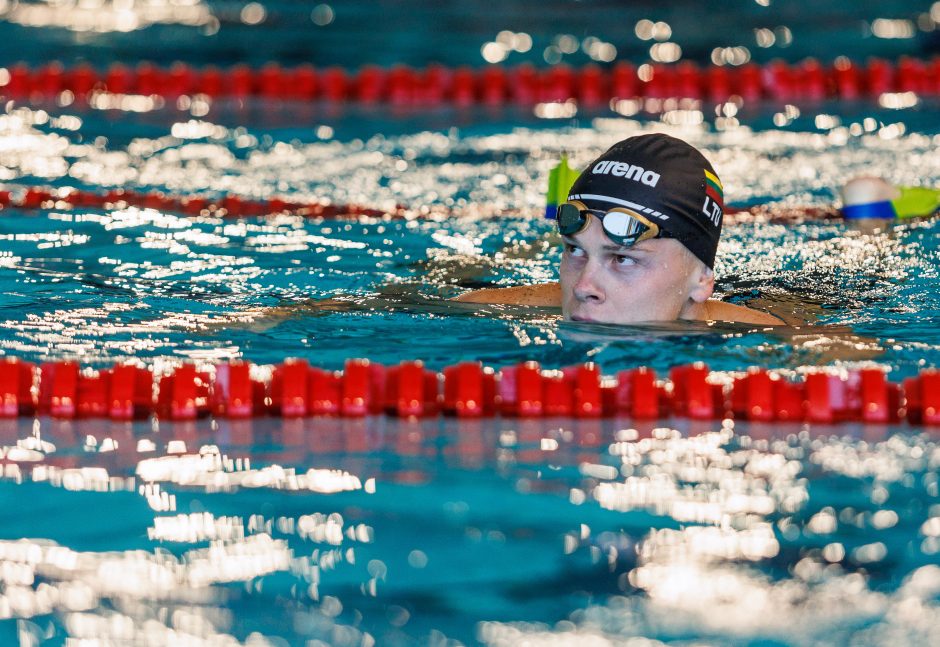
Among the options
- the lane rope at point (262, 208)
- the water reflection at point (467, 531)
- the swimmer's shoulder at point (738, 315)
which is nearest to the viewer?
the water reflection at point (467, 531)

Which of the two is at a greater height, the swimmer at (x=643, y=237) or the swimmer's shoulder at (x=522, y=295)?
the swimmer at (x=643, y=237)

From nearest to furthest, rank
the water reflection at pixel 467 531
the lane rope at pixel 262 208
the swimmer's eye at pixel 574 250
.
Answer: the water reflection at pixel 467 531 < the swimmer's eye at pixel 574 250 < the lane rope at pixel 262 208

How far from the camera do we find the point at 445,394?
129 inches

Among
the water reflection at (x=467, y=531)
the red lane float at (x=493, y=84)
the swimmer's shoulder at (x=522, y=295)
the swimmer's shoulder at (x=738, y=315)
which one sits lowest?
the water reflection at (x=467, y=531)

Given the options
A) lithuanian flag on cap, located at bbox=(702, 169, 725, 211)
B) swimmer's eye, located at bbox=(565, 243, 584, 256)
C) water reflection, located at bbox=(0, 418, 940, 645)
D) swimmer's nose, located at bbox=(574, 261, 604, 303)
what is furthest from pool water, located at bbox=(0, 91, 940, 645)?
lithuanian flag on cap, located at bbox=(702, 169, 725, 211)

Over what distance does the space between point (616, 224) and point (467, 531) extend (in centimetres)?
133

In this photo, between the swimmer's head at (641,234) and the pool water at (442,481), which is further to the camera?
the swimmer's head at (641,234)

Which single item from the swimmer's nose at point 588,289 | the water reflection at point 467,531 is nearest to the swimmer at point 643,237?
the swimmer's nose at point 588,289

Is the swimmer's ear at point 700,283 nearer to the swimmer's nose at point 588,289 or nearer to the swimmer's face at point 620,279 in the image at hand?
the swimmer's face at point 620,279

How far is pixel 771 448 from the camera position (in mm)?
3029

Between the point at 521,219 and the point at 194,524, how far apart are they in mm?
3135

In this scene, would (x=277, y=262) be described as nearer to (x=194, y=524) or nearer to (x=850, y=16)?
(x=194, y=524)

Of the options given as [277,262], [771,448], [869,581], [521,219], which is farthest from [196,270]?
[869,581]

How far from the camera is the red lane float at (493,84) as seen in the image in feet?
25.6
